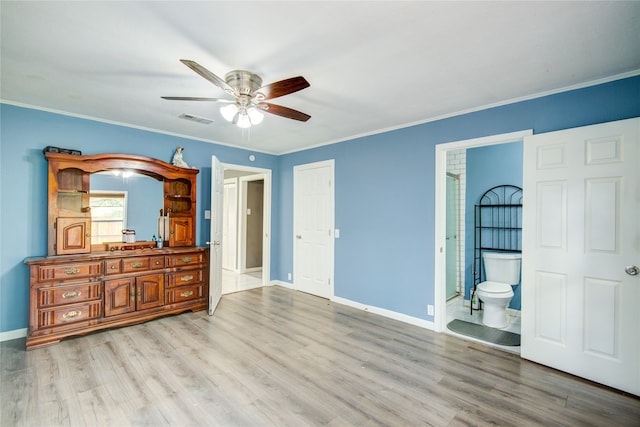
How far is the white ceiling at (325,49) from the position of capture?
65.0 inches

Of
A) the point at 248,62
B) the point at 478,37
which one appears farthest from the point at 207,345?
the point at 478,37

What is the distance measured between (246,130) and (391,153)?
2.04m

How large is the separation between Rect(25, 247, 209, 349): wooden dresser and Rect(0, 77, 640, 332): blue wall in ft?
1.66

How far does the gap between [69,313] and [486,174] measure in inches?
215

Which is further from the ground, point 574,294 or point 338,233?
point 338,233

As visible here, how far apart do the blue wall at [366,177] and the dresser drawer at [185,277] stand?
2.16ft

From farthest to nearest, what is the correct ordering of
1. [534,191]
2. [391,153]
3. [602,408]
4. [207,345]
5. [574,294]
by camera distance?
[391,153] → [207,345] → [534,191] → [574,294] → [602,408]

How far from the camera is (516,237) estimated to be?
4.01m

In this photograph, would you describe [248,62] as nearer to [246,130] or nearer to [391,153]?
[246,130]

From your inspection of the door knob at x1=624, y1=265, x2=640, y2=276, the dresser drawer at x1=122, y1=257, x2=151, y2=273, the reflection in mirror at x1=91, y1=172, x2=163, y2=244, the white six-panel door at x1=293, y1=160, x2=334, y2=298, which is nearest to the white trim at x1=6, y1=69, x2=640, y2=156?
the white six-panel door at x1=293, y1=160, x2=334, y2=298

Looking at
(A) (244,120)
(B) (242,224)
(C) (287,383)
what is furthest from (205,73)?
(B) (242,224)

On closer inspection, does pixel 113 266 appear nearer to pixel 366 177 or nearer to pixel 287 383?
pixel 287 383

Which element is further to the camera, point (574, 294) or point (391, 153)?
point (391, 153)

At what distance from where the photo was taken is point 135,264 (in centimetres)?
345
